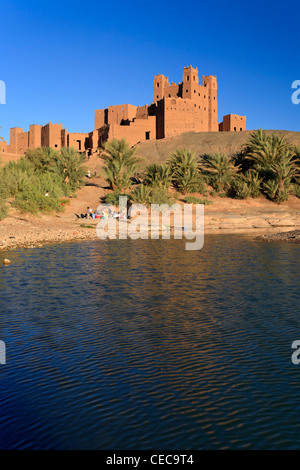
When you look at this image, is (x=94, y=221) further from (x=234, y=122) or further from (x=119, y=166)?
(x=234, y=122)

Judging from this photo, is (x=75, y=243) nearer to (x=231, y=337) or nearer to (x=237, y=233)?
(x=237, y=233)

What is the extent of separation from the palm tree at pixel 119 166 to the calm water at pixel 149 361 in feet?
60.2

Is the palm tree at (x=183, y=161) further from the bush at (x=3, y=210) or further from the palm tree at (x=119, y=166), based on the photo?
the bush at (x=3, y=210)

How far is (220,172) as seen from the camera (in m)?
29.9

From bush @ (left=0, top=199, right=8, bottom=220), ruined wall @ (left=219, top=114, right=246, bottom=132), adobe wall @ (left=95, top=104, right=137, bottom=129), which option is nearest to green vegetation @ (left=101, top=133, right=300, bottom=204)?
bush @ (left=0, top=199, right=8, bottom=220)

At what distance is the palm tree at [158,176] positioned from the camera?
2776 centimetres

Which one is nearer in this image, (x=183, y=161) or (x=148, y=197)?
(x=148, y=197)

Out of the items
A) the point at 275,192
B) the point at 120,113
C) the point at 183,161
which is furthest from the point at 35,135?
the point at 275,192

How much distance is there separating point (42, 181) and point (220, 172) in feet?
38.6

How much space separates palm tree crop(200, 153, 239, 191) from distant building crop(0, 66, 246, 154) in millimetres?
26765

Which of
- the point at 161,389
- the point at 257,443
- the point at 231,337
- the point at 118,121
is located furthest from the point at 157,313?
the point at 118,121

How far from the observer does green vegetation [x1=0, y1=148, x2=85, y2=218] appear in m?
21.3

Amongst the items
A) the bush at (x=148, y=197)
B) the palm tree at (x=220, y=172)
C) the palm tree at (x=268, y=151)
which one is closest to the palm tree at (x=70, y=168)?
the bush at (x=148, y=197)

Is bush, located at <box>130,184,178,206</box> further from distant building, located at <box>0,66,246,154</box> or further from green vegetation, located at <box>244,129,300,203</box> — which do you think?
distant building, located at <box>0,66,246,154</box>
